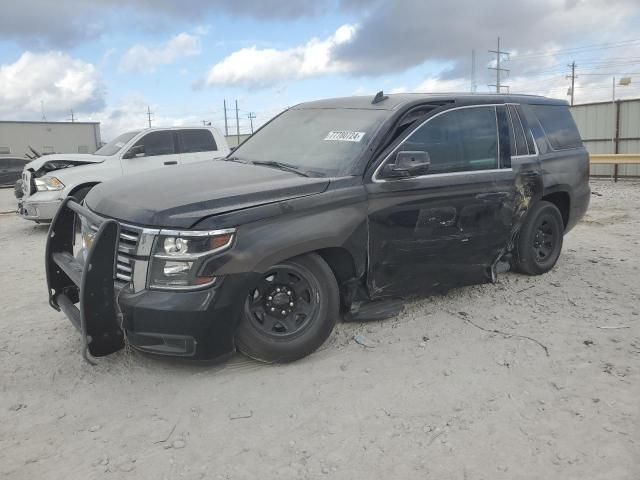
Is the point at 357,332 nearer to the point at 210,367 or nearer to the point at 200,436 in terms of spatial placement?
the point at 210,367

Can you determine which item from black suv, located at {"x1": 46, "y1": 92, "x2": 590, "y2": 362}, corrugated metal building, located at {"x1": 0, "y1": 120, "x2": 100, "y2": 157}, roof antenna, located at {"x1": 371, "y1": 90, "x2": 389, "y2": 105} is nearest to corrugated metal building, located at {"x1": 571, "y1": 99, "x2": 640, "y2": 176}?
black suv, located at {"x1": 46, "y1": 92, "x2": 590, "y2": 362}

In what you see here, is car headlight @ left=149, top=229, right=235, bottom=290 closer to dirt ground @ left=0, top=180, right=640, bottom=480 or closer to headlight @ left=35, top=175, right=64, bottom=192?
dirt ground @ left=0, top=180, right=640, bottom=480

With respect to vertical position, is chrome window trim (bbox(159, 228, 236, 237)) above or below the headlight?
below

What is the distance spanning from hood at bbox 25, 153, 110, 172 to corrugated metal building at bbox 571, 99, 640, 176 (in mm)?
14826

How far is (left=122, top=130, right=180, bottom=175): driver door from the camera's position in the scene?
31.8 feet

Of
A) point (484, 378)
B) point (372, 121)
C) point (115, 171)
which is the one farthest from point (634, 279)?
point (115, 171)

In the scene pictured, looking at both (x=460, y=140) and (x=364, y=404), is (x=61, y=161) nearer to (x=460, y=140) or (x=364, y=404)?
(x=460, y=140)

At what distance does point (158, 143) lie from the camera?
10.1 metres

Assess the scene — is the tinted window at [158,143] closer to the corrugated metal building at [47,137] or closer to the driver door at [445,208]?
the driver door at [445,208]

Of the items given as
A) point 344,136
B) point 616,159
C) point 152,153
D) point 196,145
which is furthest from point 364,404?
point 616,159

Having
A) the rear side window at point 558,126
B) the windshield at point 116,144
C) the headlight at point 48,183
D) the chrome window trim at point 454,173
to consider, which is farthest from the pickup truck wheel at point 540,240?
the headlight at point 48,183

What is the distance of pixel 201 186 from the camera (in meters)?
3.68

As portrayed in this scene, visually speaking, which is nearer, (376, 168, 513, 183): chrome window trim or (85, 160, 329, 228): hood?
(85, 160, 329, 228): hood

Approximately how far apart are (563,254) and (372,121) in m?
3.77
